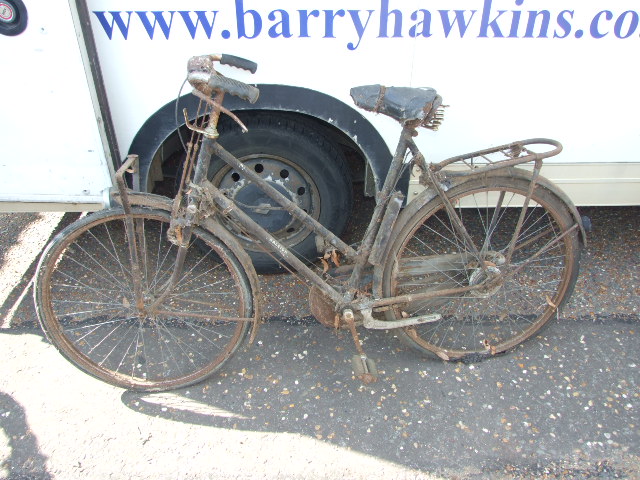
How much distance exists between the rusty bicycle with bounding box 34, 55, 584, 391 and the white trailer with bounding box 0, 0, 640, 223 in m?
0.25

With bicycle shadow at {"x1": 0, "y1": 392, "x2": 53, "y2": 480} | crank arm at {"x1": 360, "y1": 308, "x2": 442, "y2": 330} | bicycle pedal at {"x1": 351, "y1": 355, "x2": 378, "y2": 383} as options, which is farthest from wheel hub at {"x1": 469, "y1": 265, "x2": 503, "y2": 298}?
bicycle shadow at {"x1": 0, "y1": 392, "x2": 53, "y2": 480}

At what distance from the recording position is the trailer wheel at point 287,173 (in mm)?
2865

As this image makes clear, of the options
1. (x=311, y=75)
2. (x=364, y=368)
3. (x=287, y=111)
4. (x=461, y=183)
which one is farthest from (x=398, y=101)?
(x=364, y=368)

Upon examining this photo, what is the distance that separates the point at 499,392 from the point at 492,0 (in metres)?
1.89

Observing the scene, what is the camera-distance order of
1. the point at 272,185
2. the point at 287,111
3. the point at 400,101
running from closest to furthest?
the point at 400,101 < the point at 287,111 < the point at 272,185

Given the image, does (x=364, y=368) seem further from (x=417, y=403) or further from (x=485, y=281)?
(x=485, y=281)

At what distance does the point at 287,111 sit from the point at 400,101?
848 mm

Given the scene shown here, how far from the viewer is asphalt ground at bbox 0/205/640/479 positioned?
227 centimetres

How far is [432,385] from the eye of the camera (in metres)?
2.63

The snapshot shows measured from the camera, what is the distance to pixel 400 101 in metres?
2.09

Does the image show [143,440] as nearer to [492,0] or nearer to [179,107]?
[179,107]

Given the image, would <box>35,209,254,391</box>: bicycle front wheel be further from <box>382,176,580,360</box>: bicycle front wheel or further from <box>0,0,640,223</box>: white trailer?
<box>382,176,580,360</box>: bicycle front wheel

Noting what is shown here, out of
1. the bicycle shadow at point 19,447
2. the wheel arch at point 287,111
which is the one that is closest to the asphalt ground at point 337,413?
the bicycle shadow at point 19,447

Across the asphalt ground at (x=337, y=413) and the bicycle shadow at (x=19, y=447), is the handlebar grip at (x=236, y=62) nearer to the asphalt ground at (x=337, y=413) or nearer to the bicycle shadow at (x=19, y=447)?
the asphalt ground at (x=337, y=413)
